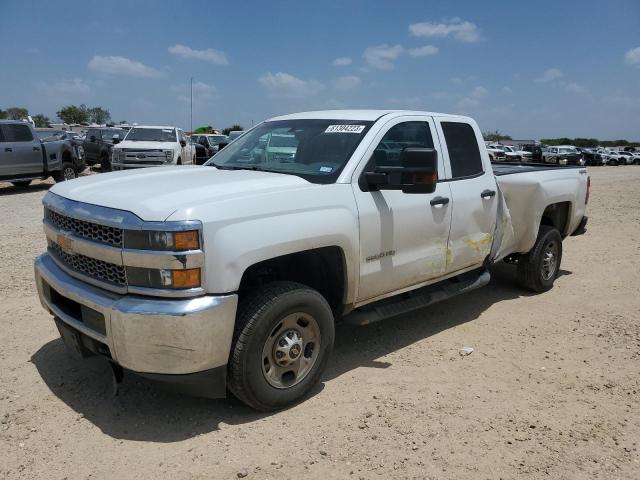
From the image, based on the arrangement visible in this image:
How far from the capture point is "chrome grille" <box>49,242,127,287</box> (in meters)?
3.09

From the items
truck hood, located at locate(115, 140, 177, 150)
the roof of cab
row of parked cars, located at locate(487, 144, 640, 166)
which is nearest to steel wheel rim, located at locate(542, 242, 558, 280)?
the roof of cab

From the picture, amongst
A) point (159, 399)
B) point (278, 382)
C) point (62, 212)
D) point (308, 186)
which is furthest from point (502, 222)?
point (62, 212)

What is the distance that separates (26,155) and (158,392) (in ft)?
42.3

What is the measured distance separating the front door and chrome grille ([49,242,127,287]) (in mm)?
1578

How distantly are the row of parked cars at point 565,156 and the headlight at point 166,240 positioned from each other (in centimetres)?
3579

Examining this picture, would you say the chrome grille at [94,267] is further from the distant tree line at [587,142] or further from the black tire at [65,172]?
the distant tree line at [587,142]

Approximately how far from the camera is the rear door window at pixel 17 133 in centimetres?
1407

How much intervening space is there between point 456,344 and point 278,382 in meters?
1.93

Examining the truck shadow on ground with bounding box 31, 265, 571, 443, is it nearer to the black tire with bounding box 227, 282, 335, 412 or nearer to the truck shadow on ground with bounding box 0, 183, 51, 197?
the black tire with bounding box 227, 282, 335, 412

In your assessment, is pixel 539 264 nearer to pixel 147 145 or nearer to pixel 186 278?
pixel 186 278

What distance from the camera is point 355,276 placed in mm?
3803

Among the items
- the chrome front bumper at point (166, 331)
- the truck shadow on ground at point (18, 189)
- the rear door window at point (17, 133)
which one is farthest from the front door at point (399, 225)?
the truck shadow on ground at point (18, 189)

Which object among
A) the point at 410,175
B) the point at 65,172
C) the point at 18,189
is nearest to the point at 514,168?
the point at 410,175

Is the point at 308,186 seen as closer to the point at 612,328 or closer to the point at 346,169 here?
the point at 346,169
